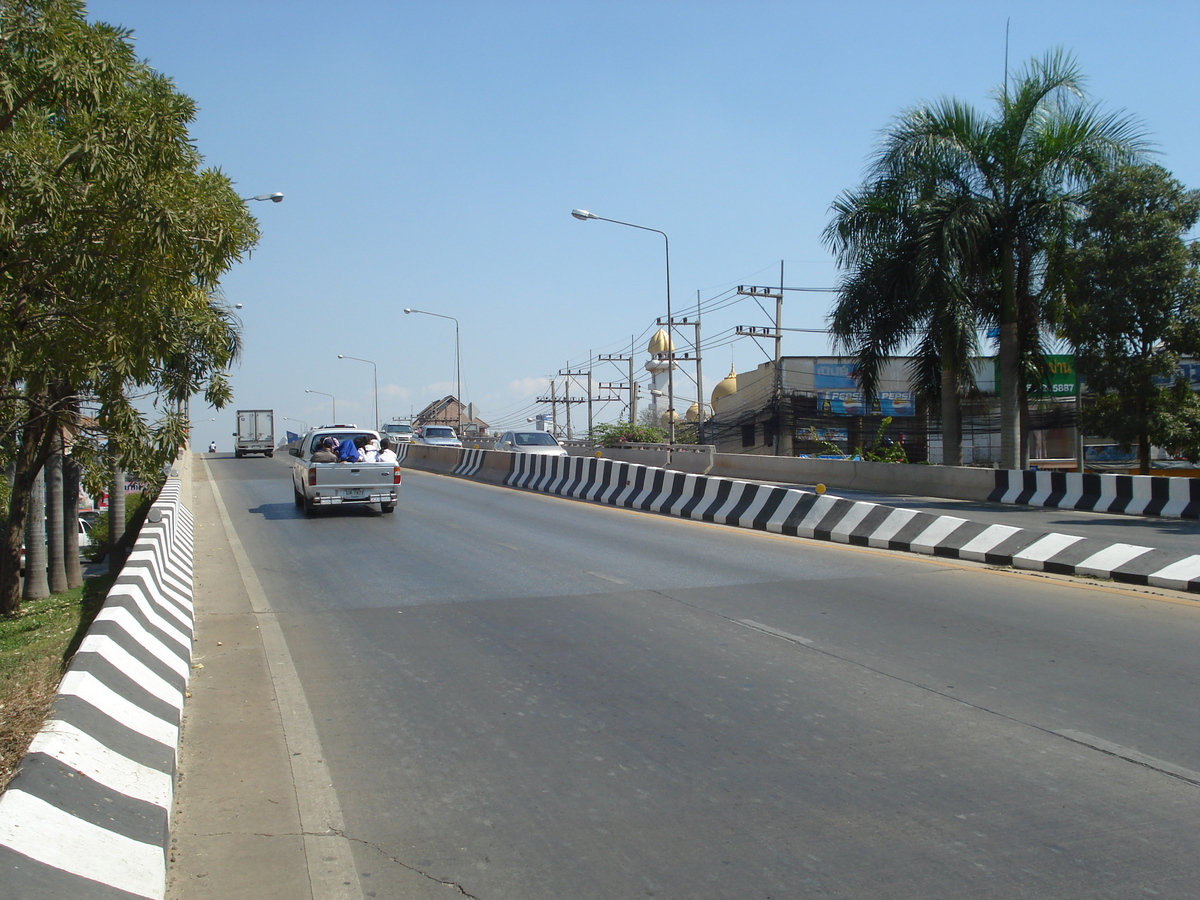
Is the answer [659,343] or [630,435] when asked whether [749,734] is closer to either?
[630,435]

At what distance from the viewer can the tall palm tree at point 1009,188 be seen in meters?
22.4

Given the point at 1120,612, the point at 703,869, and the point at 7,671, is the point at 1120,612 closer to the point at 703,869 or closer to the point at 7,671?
the point at 703,869

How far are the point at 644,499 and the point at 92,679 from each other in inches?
605

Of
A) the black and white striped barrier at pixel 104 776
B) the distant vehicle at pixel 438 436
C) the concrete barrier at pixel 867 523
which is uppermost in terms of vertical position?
the distant vehicle at pixel 438 436

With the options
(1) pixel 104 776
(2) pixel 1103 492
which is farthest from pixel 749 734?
(2) pixel 1103 492

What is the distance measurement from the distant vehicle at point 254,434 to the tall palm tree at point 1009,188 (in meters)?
38.3

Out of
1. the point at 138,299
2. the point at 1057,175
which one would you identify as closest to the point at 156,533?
the point at 138,299

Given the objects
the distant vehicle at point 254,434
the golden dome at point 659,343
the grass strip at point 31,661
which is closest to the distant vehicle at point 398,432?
the distant vehicle at point 254,434

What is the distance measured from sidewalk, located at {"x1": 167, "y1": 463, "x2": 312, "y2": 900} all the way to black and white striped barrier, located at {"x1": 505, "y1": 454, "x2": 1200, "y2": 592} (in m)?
8.16

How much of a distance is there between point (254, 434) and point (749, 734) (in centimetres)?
5186

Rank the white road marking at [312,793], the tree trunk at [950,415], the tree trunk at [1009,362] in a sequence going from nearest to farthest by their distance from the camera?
the white road marking at [312,793] < the tree trunk at [1009,362] < the tree trunk at [950,415]

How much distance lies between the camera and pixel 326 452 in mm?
18609

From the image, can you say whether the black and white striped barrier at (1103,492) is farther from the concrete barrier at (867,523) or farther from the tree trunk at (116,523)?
the tree trunk at (116,523)

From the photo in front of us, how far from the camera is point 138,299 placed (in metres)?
7.21
